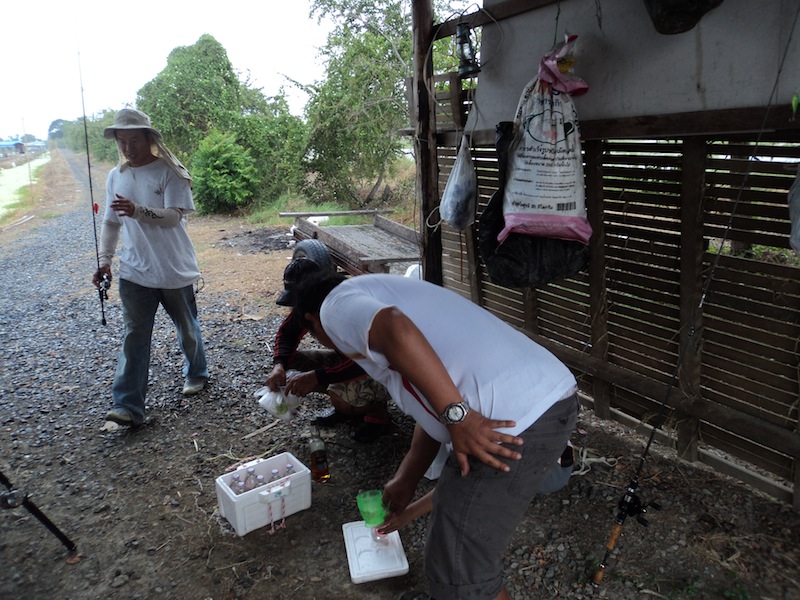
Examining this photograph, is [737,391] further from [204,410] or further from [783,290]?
[204,410]

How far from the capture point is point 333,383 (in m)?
3.29

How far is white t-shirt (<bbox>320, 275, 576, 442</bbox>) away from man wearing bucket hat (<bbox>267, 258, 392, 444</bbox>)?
1.33 metres

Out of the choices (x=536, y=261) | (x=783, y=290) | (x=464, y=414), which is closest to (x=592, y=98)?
(x=536, y=261)

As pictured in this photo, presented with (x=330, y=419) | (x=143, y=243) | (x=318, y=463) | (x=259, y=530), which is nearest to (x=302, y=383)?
(x=318, y=463)

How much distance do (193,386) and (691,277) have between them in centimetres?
356

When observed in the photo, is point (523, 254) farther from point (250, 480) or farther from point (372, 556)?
point (250, 480)

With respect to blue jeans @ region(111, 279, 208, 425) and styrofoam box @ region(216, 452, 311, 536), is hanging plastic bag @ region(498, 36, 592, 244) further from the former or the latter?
blue jeans @ region(111, 279, 208, 425)

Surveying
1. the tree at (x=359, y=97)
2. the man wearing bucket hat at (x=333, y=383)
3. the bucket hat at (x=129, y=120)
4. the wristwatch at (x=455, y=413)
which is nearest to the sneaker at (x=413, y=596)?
the wristwatch at (x=455, y=413)

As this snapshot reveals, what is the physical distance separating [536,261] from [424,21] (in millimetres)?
1961

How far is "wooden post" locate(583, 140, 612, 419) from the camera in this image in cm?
292

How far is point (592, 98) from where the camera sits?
106 inches

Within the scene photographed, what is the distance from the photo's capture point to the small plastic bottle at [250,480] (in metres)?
2.84

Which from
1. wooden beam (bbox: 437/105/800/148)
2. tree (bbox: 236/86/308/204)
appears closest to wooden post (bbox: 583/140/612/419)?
wooden beam (bbox: 437/105/800/148)

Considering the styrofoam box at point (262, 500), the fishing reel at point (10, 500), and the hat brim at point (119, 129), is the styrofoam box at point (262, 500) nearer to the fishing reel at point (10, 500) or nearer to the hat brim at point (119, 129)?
the fishing reel at point (10, 500)
